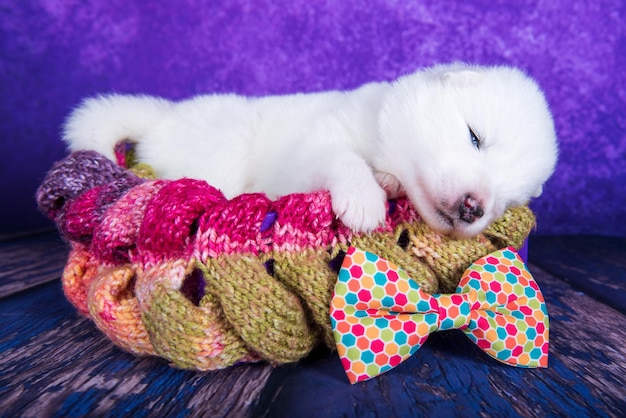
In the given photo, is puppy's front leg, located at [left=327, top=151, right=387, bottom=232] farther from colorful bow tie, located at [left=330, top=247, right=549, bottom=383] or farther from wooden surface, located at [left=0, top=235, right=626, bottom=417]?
wooden surface, located at [left=0, top=235, right=626, bottom=417]

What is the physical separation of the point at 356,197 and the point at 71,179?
67cm

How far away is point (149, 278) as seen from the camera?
0.89 meters

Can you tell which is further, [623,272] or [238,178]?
[623,272]

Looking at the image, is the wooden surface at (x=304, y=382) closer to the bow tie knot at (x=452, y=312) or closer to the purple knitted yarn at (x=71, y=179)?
the bow tie knot at (x=452, y=312)

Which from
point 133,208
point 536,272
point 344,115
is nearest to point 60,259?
point 133,208

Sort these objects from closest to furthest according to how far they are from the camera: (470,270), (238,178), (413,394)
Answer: (413,394) < (470,270) < (238,178)

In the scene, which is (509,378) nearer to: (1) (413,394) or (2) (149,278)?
(1) (413,394)

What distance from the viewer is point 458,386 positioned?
871mm

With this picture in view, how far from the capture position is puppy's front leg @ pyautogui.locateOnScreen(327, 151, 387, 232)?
94cm

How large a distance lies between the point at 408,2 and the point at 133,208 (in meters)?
1.81

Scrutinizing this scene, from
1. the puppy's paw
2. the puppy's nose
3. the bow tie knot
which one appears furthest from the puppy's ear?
the bow tie knot

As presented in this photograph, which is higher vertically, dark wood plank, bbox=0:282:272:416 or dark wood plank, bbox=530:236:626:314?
dark wood plank, bbox=530:236:626:314

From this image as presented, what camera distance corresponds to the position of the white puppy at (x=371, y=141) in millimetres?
1088

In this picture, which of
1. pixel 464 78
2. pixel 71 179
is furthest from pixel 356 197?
pixel 71 179
